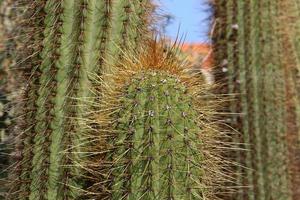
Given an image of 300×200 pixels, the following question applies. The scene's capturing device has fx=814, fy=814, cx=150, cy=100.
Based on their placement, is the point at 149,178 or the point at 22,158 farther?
the point at 22,158

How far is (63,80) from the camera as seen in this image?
3.25 m

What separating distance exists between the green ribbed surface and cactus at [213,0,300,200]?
4.95 feet

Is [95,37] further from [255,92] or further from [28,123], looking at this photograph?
[255,92]

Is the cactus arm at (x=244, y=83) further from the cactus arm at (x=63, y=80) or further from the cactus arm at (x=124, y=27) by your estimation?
the cactus arm at (x=63, y=80)

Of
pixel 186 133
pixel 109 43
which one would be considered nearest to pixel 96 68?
pixel 109 43

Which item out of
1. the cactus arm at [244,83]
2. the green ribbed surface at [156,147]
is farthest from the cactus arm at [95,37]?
the cactus arm at [244,83]

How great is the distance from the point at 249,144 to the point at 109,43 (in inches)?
53.5

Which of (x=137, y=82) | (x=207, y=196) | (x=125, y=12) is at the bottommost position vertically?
(x=207, y=196)

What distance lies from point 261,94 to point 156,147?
178 cm

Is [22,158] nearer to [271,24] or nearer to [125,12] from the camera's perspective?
[125,12]

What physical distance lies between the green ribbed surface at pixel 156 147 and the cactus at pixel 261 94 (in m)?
1.51

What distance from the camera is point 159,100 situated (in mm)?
2873

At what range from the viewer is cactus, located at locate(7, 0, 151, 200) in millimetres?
3221

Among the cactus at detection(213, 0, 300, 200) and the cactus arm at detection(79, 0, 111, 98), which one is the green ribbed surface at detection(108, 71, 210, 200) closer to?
the cactus arm at detection(79, 0, 111, 98)
